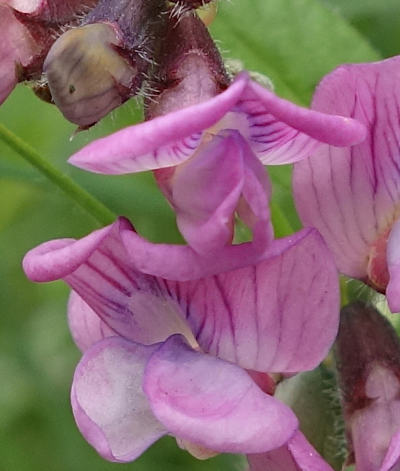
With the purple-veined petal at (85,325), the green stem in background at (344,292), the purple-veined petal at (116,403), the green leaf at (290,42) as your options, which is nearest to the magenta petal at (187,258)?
the purple-veined petal at (116,403)

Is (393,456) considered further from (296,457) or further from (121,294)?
(121,294)

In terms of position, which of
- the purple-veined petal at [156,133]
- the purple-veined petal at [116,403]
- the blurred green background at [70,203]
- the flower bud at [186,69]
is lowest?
the blurred green background at [70,203]

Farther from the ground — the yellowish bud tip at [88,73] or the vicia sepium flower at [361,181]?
the yellowish bud tip at [88,73]

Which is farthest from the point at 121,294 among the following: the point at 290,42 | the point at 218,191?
the point at 290,42

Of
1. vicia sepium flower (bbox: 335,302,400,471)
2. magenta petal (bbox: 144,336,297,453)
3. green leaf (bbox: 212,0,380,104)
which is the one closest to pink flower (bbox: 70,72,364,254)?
magenta petal (bbox: 144,336,297,453)

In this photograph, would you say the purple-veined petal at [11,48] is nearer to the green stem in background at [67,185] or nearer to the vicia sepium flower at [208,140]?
the vicia sepium flower at [208,140]

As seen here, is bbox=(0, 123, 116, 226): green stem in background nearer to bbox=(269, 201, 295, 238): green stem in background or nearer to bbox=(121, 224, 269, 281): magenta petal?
bbox=(269, 201, 295, 238): green stem in background
